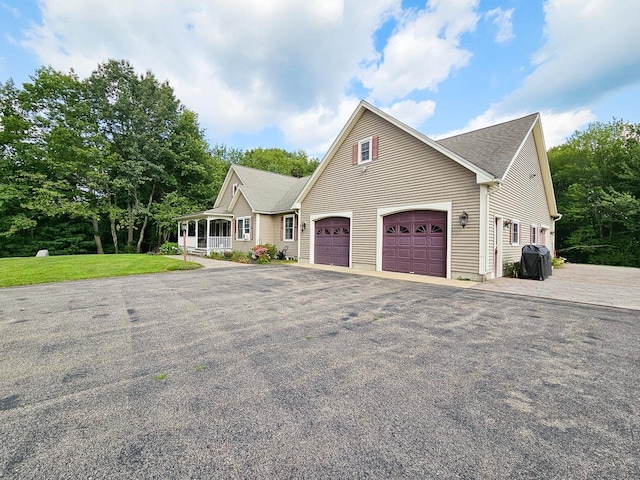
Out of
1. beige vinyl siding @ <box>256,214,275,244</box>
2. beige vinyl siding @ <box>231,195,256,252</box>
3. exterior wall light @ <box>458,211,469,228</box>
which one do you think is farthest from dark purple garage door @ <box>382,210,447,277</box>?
beige vinyl siding @ <box>231,195,256,252</box>

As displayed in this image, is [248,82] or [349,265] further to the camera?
[248,82]

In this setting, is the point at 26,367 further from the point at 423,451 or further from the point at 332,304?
the point at 332,304

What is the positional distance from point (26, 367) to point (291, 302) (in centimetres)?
399

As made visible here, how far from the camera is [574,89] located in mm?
16703

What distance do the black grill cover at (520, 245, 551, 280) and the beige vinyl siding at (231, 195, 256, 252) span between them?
13.8 meters

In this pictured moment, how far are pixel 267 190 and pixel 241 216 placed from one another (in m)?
3.01

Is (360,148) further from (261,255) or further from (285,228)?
(261,255)

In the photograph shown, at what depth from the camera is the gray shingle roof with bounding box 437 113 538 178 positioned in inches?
351

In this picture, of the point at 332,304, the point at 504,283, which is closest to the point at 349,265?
the point at 504,283

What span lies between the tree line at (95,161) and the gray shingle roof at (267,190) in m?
6.23

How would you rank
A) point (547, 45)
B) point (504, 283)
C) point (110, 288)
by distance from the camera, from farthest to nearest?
1. point (547, 45)
2. point (504, 283)
3. point (110, 288)

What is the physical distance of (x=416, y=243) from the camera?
34.3 ft

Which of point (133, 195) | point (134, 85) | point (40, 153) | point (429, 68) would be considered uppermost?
point (134, 85)

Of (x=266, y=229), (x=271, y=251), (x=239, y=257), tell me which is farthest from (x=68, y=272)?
(x=266, y=229)
